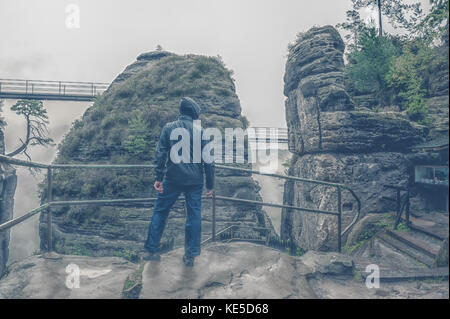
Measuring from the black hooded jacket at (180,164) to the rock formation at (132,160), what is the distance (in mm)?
6705

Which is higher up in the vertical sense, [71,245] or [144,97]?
[144,97]

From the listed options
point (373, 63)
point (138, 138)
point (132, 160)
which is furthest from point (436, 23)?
point (132, 160)

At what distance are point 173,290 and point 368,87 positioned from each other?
1023cm

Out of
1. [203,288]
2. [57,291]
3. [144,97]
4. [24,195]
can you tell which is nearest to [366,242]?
[203,288]

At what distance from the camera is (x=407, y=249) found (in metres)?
4.01

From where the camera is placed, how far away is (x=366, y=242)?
6086mm

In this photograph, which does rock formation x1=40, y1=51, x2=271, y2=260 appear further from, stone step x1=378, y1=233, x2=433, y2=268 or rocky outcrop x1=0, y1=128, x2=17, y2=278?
rocky outcrop x1=0, y1=128, x2=17, y2=278

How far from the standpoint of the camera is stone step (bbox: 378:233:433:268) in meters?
3.22

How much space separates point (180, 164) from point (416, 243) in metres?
3.38

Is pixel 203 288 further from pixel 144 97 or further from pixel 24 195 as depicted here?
pixel 24 195

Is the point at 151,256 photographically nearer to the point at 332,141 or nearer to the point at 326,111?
the point at 332,141

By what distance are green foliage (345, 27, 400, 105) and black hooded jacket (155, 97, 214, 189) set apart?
26.9ft

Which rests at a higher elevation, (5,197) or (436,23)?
(436,23)

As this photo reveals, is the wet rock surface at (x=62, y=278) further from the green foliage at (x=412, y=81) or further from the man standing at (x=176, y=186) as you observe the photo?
the green foliage at (x=412, y=81)
